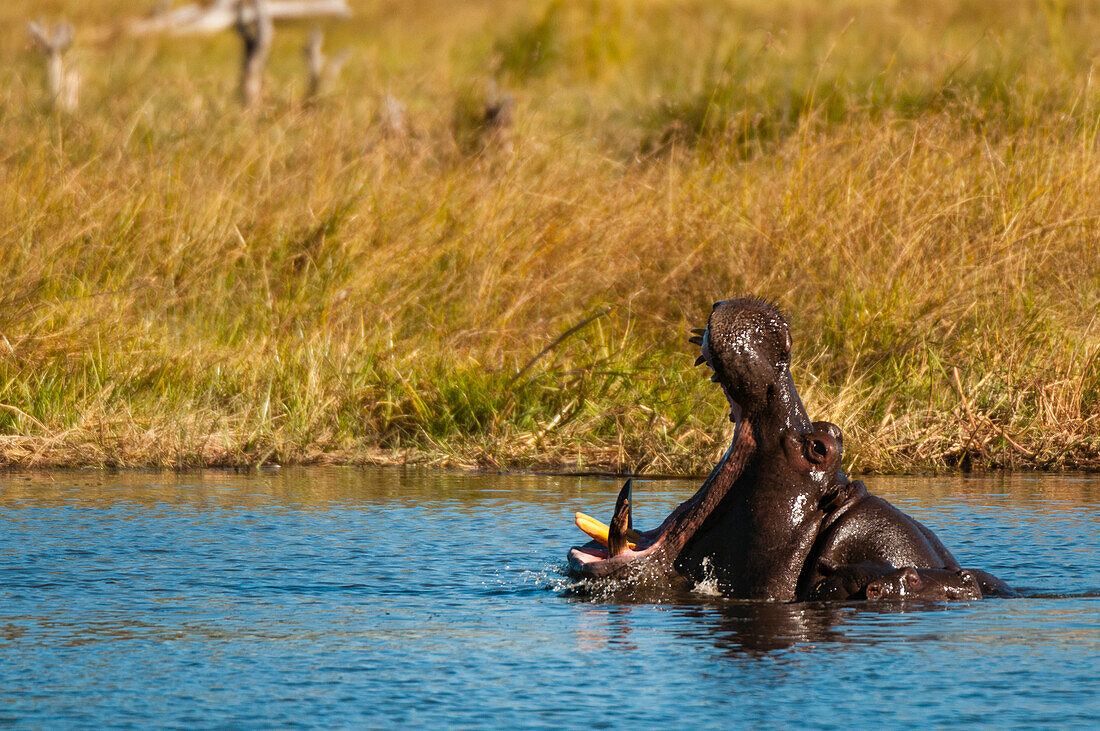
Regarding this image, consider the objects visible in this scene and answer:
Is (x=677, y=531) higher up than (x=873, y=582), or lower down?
higher up

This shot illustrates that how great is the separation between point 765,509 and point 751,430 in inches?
7.8

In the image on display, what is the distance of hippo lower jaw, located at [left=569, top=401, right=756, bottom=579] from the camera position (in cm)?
400

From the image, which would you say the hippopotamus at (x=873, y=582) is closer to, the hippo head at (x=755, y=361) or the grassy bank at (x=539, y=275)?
the hippo head at (x=755, y=361)

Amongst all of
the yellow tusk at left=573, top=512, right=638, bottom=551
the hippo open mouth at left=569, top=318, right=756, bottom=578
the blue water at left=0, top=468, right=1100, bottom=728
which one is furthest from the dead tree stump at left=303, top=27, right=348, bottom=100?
the hippo open mouth at left=569, top=318, right=756, bottom=578

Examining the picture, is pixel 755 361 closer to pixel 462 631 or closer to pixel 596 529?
pixel 596 529

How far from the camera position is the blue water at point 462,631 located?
3.31 meters

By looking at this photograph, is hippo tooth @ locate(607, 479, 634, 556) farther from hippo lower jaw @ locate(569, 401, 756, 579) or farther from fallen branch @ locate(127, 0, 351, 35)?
fallen branch @ locate(127, 0, 351, 35)

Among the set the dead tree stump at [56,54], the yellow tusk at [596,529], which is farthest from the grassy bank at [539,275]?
the yellow tusk at [596,529]

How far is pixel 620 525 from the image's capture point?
4.08 metres

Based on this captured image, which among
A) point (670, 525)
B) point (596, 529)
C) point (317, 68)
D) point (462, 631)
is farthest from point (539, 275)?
point (317, 68)

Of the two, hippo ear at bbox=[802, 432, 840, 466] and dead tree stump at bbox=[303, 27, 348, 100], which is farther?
dead tree stump at bbox=[303, 27, 348, 100]

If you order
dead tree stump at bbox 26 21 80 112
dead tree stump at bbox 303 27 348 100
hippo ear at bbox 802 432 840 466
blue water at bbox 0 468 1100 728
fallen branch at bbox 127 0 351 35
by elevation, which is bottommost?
blue water at bbox 0 468 1100 728

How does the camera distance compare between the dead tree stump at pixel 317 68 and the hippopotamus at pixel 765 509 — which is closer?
the hippopotamus at pixel 765 509

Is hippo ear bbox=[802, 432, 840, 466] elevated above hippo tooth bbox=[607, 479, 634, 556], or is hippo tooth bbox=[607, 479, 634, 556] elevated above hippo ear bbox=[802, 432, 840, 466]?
hippo ear bbox=[802, 432, 840, 466]
